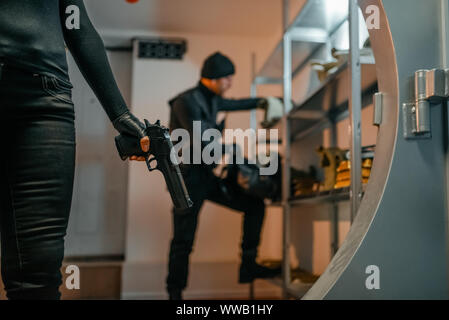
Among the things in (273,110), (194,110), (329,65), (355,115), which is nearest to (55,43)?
(194,110)

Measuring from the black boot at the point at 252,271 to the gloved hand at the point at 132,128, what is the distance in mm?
1703

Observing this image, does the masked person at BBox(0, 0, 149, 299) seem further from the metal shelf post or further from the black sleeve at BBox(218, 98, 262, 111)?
the black sleeve at BBox(218, 98, 262, 111)

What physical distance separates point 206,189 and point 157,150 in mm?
171

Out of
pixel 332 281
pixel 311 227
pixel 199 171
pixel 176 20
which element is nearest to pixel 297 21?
pixel 176 20

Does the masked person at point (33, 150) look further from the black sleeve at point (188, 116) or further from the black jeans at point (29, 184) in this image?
the black sleeve at point (188, 116)

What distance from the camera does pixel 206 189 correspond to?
77 cm

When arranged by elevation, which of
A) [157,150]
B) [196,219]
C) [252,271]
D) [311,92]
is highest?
[311,92]

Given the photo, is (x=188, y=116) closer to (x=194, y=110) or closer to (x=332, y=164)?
(x=194, y=110)

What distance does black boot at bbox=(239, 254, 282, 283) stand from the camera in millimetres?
2232

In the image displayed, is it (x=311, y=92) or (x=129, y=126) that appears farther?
(x=311, y=92)

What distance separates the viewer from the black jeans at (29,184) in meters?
0.56

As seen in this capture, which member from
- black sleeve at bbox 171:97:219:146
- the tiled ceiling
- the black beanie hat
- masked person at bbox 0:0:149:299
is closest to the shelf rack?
the black beanie hat

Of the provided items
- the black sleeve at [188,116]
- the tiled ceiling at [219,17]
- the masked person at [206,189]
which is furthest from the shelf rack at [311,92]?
the black sleeve at [188,116]
